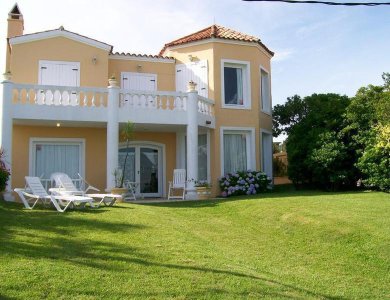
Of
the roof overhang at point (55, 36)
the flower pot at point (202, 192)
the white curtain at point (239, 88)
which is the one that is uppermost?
the roof overhang at point (55, 36)

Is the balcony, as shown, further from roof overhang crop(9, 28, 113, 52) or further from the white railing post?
roof overhang crop(9, 28, 113, 52)

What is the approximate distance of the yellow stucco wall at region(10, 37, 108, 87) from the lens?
17094 millimetres

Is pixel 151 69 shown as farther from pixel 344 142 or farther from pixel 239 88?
pixel 344 142

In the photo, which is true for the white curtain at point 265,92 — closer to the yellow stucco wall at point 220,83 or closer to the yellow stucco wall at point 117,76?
the yellow stucco wall at point 117,76

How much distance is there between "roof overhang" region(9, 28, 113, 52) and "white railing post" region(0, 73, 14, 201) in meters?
2.96

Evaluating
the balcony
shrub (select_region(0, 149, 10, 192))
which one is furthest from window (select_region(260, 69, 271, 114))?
shrub (select_region(0, 149, 10, 192))

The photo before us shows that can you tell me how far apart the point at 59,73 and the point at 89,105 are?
2536 mm

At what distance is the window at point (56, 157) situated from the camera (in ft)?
55.9

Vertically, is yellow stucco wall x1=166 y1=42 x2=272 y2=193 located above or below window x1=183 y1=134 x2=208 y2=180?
above

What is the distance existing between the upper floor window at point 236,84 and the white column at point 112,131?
508 centimetres

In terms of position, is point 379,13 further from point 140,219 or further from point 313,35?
point 140,219

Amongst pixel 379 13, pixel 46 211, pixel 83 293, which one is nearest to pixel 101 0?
pixel 83 293

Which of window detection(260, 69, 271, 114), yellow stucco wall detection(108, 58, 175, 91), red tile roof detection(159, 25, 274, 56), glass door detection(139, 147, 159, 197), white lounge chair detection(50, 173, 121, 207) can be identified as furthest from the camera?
window detection(260, 69, 271, 114)

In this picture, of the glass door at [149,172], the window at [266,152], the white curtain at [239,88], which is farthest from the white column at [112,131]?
the window at [266,152]
